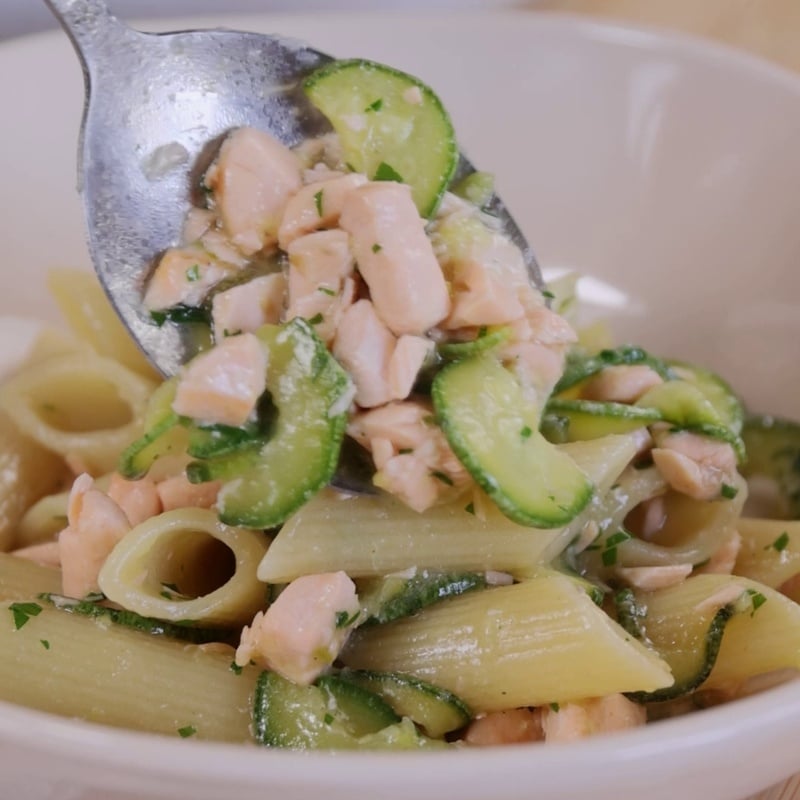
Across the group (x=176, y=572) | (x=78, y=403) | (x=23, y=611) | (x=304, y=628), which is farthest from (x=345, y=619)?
(x=78, y=403)

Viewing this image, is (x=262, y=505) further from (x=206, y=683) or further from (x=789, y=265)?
(x=789, y=265)

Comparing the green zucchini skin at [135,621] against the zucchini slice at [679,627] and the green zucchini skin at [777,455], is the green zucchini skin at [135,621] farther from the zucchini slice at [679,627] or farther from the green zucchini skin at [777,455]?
the green zucchini skin at [777,455]

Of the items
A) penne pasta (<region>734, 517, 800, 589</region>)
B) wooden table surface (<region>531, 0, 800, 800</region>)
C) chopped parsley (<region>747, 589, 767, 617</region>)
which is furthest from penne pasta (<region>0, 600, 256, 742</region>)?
wooden table surface (<region>531, 0, 800, 800</region>)

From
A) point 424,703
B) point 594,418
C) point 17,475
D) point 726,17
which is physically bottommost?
point 17,475

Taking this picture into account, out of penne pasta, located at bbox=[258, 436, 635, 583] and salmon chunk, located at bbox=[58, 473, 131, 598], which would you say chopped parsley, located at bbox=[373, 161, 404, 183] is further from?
salmon chunk, located at bbox=[58, 473, 131, 598]

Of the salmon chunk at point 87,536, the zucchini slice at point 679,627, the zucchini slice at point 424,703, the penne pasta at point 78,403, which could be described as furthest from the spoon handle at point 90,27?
the zucchini slice at point 679,627

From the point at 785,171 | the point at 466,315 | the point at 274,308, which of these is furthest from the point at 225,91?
the point at 785,171

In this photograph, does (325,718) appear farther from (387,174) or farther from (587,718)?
(387,174)
